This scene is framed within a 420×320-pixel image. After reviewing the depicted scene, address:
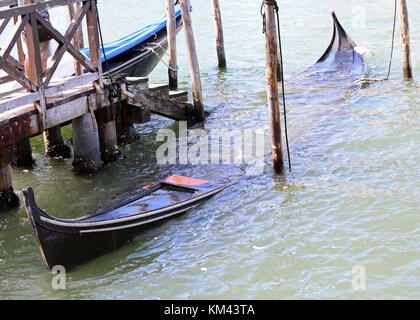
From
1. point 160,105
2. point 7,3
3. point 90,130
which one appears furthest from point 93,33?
point 160,105

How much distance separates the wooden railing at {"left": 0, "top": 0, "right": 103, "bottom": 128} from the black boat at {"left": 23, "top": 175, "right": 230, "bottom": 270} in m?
1.45

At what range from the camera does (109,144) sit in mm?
8383

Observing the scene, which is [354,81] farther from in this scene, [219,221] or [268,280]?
[268,280]

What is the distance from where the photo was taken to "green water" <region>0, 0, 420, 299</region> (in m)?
5.49

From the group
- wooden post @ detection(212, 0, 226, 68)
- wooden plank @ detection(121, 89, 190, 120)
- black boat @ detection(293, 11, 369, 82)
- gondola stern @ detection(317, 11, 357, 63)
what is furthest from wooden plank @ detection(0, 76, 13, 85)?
gondola stern @ detection(317, 11, 357, 63)

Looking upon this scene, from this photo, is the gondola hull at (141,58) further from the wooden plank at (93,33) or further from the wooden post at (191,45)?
the wooden plank at (93,33)

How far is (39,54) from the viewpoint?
6785 mm

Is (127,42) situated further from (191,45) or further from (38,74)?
(38,74)

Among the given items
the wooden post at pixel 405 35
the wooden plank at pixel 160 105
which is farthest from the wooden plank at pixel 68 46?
the wooden post at pixel 405 35

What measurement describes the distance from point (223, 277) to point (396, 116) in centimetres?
529

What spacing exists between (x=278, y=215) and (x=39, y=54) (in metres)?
3.23

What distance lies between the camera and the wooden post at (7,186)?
6812mm

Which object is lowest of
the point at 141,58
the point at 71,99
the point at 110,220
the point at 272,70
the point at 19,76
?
the point at 110,220
